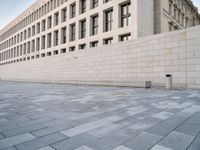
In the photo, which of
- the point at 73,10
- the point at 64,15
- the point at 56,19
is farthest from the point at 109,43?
the point at 56,19

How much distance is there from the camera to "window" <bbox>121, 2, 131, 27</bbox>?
1862cm

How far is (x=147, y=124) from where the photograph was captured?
300 centimetres

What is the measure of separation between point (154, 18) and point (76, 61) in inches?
478

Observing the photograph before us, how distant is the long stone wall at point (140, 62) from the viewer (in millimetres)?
9586

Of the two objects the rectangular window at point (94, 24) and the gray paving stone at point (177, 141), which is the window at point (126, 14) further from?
the gray paving stone at point (177, 141)

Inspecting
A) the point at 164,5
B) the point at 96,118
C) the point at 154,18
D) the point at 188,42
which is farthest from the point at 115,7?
the point at 96,118

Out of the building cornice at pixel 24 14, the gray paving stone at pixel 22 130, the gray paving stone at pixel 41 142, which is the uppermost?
the building cornice at pixel 24 14

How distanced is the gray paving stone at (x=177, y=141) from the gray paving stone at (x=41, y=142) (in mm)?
1527

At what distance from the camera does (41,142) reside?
223 centimetres

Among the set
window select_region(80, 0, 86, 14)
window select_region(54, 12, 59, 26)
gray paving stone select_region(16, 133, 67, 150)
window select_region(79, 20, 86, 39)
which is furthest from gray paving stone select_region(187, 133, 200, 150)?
window select_region(54, 12, 59, 26)

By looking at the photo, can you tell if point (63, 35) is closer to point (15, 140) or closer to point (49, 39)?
point (49, 39)

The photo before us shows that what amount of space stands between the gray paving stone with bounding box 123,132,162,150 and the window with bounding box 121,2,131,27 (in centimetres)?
1789

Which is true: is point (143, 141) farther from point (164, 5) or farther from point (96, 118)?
point (164, 5)

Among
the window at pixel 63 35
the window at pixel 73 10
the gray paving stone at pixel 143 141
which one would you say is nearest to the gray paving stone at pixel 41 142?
the gray paving stone at pixel 143 141
